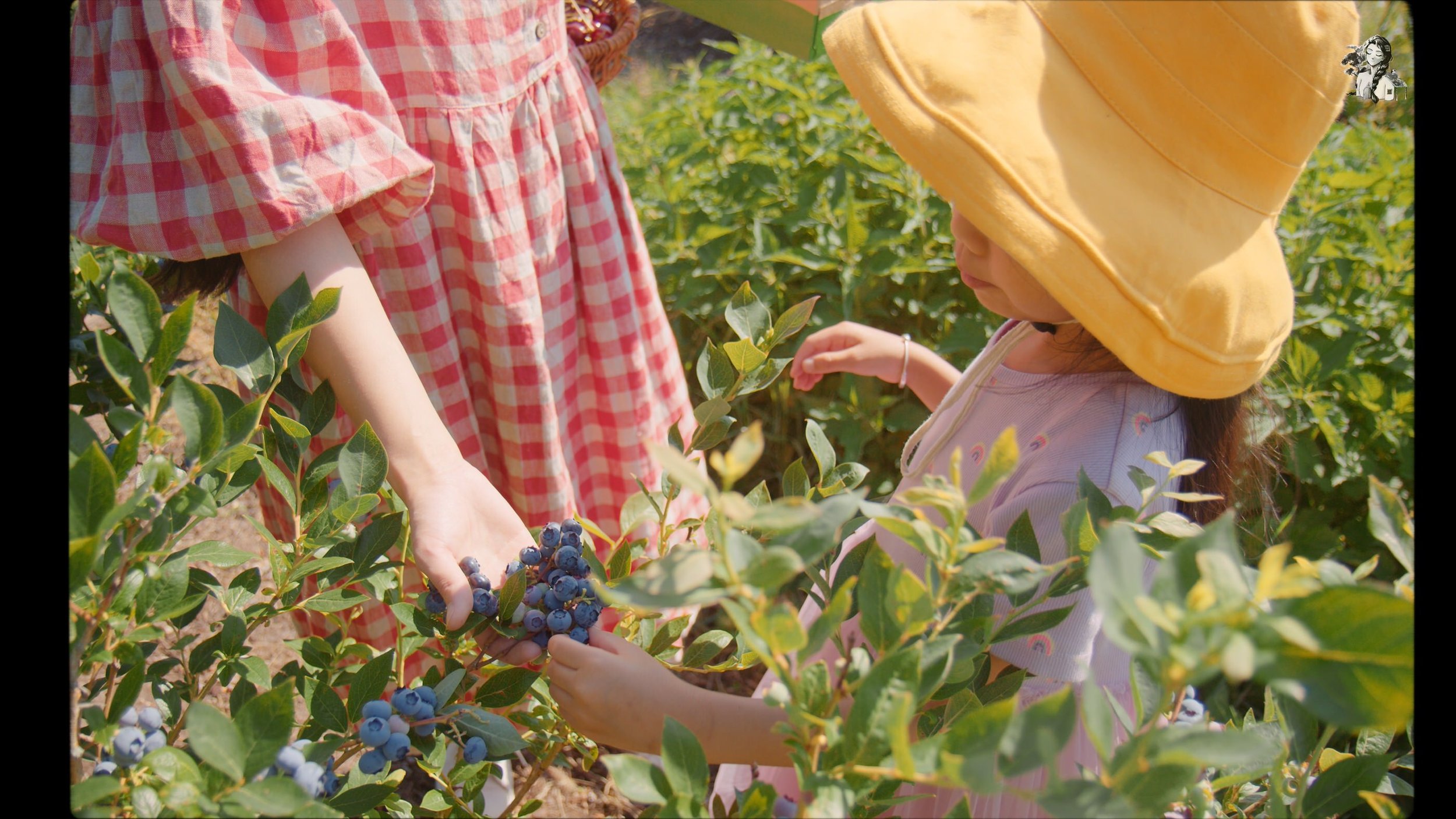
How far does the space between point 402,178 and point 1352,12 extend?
2.76 feet

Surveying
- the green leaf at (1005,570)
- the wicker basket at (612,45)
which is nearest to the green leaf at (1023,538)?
the green leaf at (1005,570)

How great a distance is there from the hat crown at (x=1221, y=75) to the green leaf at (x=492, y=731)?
698 mm

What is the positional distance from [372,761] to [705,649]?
0.31 meters

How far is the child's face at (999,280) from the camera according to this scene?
90 cm

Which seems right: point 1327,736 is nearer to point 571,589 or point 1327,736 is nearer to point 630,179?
point 571,589

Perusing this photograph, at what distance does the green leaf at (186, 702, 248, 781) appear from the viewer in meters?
0.47

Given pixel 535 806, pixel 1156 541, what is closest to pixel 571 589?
pixel 535 806

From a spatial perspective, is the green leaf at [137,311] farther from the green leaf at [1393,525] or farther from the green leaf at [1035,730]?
the green leaf at [1393,525]

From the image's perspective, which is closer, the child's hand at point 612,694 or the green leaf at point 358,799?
the green leaf at point 358,799

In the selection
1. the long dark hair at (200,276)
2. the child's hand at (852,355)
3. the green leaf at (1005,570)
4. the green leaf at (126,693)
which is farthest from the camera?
the child's hand at (852,355)

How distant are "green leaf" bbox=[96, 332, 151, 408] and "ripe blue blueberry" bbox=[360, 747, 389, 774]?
0.26 metres

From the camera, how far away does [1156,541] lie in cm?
67

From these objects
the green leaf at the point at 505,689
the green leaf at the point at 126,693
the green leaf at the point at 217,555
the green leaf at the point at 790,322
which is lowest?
the green leaf at the point at 505,689

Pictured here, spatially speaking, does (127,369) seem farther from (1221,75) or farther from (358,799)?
(1221,75)
